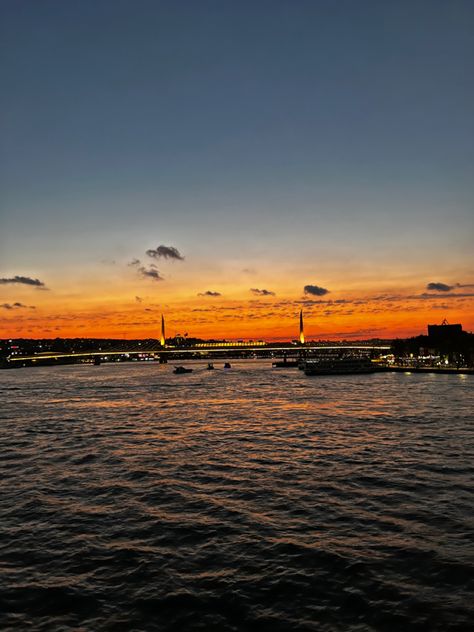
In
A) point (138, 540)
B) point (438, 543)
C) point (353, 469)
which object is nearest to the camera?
point (438, 543)

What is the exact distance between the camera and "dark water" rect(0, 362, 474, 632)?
1136 cm

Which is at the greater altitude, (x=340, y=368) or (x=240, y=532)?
(x=240, y=532)

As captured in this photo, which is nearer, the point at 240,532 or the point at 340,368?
the point at 240,532

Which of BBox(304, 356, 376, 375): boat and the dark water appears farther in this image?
BBox(304, 356, 376, 375): boat

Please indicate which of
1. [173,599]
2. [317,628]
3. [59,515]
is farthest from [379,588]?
[59,515]

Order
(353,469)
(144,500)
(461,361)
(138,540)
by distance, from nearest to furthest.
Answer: (138,540) → (144,500) → (353,469) → (461,361)

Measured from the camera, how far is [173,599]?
39.0ft

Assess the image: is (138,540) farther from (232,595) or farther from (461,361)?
(461,361)

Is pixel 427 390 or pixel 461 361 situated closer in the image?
pixel 427 390

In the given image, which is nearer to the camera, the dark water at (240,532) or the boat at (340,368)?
the dark water at (240,532)

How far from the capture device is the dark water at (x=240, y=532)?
11359mm

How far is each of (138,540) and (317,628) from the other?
6.99 metres

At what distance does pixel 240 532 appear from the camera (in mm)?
16141

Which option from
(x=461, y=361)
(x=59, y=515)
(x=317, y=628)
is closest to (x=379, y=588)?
(x=317, y=628)
